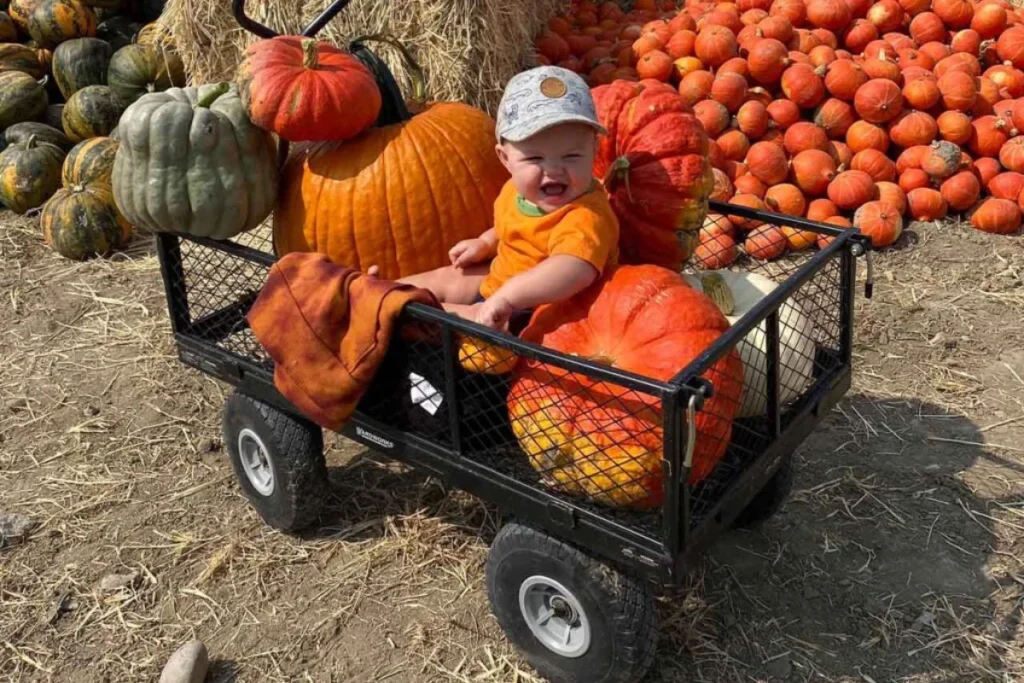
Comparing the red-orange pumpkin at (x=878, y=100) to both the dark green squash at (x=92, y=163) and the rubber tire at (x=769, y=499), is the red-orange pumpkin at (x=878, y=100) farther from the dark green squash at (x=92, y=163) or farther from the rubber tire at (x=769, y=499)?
the dark green squash at (x=92, y=163)

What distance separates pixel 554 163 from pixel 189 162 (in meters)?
1.14

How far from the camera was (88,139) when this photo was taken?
6.12m

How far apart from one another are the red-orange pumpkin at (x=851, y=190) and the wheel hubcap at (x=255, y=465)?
340 centimetres

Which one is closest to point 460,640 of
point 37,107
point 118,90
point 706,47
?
point 706,47

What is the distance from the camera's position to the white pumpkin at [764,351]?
2.45 metres

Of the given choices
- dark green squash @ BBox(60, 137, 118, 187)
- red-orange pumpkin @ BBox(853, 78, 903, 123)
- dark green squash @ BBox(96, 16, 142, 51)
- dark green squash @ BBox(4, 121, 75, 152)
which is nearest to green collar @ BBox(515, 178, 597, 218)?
red-orange pumpkin @ BBox(853, 78, 903, 123)

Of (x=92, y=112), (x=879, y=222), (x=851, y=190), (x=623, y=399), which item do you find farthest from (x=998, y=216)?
(x=92, y=112)

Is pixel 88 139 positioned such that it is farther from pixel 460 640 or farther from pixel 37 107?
pixel 460 640

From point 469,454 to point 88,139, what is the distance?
4.85 meters

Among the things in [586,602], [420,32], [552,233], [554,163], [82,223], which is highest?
[554,163]

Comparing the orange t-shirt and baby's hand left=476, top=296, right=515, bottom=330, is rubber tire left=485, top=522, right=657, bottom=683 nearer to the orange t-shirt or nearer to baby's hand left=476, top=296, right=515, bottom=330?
baby's hand left=476, top=296, right=515, bottom=330

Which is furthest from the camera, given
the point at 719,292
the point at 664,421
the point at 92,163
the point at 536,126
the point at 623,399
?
the point at 92,163

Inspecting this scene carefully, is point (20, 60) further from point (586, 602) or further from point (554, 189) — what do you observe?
point (586, 602)

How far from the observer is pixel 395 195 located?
2898mm
